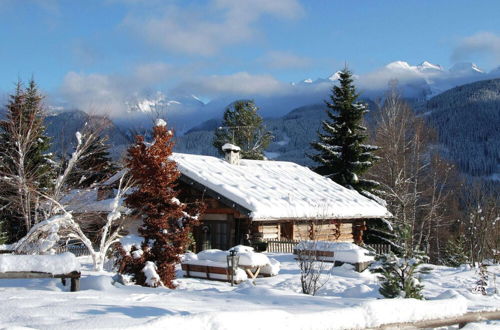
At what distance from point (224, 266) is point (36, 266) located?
764cm

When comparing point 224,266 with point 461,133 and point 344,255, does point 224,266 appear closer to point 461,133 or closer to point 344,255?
point 344,255

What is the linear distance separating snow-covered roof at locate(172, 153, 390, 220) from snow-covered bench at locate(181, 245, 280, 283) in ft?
12.3

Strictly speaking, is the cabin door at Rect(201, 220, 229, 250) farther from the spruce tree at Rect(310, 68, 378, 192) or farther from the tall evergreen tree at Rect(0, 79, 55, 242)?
the spruce tree at Rect(310, 68, 378, 192)

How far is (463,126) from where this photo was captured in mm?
118312

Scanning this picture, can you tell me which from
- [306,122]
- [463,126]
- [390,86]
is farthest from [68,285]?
[306,122]

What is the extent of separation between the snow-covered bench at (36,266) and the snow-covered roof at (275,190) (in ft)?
37.8

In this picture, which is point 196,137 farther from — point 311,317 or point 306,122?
point 311,317

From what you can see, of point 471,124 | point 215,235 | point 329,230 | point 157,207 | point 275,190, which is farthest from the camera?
point 471,124

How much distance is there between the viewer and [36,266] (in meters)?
8.27

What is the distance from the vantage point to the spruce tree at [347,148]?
3281 centimetres

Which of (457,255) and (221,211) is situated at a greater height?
(221,211)

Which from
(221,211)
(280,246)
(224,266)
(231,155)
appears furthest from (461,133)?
(224,266)

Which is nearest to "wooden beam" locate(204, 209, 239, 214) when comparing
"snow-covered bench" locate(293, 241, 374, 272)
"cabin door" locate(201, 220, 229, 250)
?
"cabin door" locate(201, 220, 229, 250)

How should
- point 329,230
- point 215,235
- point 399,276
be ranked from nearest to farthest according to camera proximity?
point 399,276, point 215,235, point 329,230
